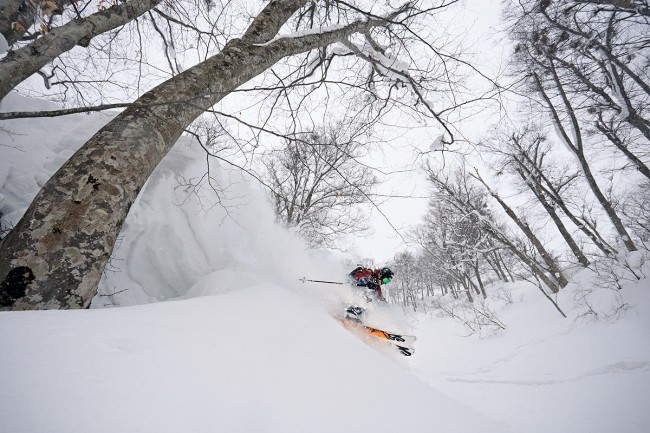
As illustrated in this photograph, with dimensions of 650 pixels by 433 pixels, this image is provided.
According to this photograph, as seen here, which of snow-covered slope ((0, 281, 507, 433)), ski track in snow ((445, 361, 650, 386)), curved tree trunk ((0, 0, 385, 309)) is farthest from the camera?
ski track in snow ((445, 361, 650, 386))

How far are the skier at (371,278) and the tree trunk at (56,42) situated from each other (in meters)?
6.14

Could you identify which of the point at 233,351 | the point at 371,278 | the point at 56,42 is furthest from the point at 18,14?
the point at 371,278

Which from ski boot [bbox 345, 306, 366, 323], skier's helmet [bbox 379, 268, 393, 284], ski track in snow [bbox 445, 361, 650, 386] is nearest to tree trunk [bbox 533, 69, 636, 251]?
ski track in snow [bbox 445, 361, 650, 386]

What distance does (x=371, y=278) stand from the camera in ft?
22.2

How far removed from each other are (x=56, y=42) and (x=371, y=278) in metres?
6.70

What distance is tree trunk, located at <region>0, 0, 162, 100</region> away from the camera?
1646mm

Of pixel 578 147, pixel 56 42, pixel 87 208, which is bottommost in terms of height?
→ pixel 87 208

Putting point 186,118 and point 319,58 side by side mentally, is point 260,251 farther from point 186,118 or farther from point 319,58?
point 319,58

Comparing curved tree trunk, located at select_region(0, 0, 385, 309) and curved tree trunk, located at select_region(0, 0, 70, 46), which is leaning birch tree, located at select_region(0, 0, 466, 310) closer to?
curved tree trunk, located at select_region(0, 0, 385, 309)

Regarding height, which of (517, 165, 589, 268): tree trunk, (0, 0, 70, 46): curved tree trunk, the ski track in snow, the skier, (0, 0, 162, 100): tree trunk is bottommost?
the ski track in snow

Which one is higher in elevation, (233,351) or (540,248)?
(540,248)

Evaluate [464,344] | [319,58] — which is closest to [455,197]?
[464,344]

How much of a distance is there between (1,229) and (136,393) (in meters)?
3.16

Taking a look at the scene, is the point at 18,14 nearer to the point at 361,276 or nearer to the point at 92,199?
the point at 92,199
